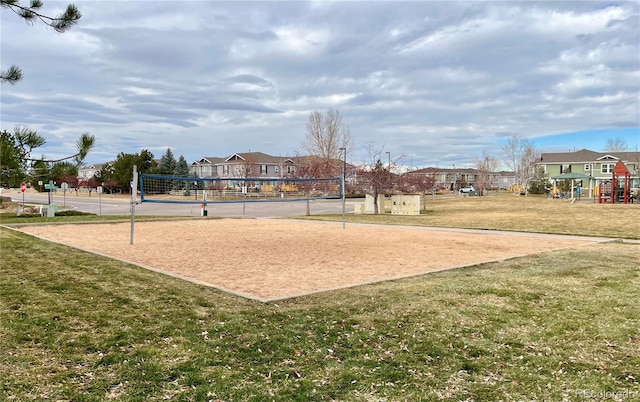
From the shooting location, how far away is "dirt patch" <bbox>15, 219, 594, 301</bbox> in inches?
323

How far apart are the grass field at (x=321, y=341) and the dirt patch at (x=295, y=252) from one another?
1072 mm

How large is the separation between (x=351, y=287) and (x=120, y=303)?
337 cm

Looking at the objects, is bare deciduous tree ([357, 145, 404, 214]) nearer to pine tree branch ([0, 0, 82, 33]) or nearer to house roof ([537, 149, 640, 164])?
pine tree branch ([0, 0, 82, 33])

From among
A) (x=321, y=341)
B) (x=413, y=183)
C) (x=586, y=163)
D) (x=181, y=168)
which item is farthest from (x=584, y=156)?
(x=321, y=341)

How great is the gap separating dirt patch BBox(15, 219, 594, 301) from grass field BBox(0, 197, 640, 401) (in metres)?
1.07

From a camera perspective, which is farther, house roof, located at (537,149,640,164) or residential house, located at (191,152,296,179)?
residential house, located at (191,152,296,179)

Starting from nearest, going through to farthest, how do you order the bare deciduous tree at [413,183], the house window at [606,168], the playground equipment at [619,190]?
the bare deciduous tree at [413,183], the playground equipment at [619,190], the house window at [606,168]

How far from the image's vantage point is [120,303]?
5.81 metres

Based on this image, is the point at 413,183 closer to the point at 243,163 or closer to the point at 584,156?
the point at 243,163

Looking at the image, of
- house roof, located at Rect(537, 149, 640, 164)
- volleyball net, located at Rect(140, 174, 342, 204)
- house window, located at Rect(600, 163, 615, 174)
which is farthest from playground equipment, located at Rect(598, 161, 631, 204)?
house roof, located at Rect(537, 149, 640, 164)

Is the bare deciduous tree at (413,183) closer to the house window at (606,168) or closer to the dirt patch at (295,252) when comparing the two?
the dirt patch at (295,252)

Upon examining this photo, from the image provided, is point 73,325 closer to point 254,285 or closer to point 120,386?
point 120,386

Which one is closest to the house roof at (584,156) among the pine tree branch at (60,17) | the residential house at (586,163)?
the residential house at (586,163)

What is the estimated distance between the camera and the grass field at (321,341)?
3625 mm
